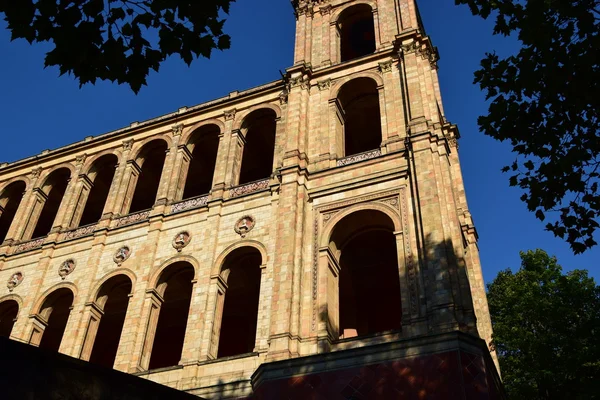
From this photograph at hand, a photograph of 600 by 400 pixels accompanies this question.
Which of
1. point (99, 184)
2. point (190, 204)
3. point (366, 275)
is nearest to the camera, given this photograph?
point (190, 204)

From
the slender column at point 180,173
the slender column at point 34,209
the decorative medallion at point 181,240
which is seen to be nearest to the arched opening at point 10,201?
the slender column at point 34,209

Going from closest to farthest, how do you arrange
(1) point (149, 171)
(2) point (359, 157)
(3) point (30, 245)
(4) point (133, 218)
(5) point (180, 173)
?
1. (2) point (359, 157)
2. (4) point (133, 218)
3. (5) point (180, 173)
4. (3) point (30, 245)
5. (1) point (149, 171)

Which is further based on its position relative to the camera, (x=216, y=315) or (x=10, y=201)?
(x=10, y=201)

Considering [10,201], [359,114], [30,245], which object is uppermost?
[359,114]

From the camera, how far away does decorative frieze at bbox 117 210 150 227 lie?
24.9 metres

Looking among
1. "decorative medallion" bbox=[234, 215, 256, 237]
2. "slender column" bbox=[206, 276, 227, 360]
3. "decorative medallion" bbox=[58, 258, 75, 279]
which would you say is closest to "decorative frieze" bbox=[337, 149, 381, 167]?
"decorative medallion" bbox=[234, 215, 256, 237]

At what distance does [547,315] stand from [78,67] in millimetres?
17756

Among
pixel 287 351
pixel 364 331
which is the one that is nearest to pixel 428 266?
pixel 287 351

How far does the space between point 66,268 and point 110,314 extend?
333 cm

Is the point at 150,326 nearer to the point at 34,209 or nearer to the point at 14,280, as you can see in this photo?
the point at 14,280

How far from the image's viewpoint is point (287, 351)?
56.0ft

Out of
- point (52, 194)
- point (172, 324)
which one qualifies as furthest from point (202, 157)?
point (52, 194)

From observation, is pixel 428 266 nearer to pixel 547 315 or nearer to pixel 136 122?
pixel 547 315

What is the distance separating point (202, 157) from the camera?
29.5 m
